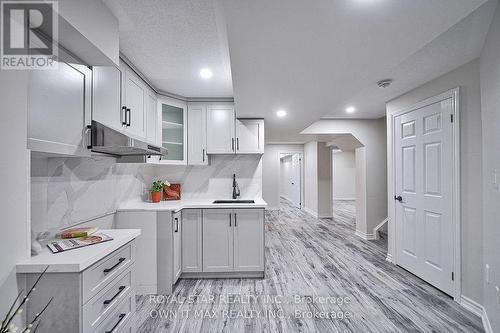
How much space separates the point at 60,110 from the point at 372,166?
4602mm

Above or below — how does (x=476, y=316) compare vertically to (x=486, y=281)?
below

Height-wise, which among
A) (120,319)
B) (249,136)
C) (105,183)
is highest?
(249,136)

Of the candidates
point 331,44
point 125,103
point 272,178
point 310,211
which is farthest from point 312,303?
point 272,178

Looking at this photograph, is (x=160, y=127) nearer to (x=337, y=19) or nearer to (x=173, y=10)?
(x=173, y=10)

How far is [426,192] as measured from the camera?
2.60 metres

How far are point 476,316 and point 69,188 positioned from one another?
3761 millimetres

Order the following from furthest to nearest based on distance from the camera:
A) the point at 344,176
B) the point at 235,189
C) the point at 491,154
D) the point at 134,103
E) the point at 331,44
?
the point at 344,176 → the point at 235,189 → the point at 134,103 → the point at 491,154 → the point at 331,44

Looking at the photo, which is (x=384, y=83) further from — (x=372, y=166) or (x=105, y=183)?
(x=105, y=183)

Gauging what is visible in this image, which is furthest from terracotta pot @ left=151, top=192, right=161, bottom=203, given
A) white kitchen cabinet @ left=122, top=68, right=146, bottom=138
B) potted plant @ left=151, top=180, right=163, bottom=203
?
white kitchen cabinet @ left=122, top=68, right=146, bottom=138

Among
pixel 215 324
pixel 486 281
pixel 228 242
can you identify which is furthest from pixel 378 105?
pixel 215 324

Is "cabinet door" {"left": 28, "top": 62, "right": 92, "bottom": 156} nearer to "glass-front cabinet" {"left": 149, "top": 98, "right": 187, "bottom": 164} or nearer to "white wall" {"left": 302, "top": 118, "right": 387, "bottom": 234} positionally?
"glass-front cabinet" {"left": 149, "top": 98, "right": 187, "bottom": 164}

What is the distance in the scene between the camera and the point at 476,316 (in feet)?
6.61

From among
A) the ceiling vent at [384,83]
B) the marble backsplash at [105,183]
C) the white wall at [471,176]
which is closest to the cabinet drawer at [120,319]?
the marble backsplash at [105,183]

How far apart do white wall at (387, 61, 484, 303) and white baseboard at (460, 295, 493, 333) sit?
47 mm
